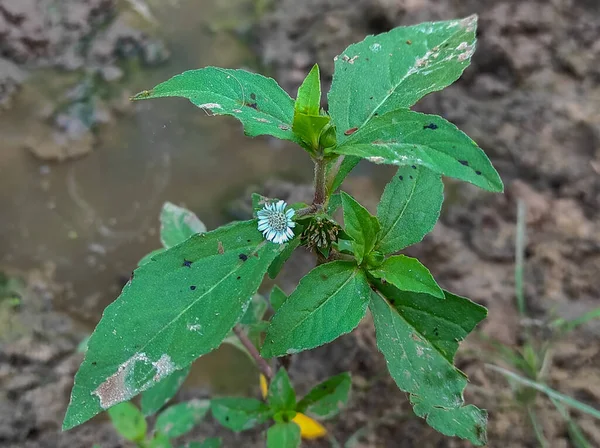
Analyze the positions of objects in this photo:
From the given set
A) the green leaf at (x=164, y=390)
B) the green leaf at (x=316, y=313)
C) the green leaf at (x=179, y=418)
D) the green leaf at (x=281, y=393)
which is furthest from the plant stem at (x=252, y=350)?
the green leaf at (x=316, y=313)

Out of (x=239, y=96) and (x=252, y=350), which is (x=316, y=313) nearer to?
(x=239, y=96)

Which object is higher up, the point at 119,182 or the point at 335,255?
the point at 335,255

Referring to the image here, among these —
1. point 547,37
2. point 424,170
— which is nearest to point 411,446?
point 424,170

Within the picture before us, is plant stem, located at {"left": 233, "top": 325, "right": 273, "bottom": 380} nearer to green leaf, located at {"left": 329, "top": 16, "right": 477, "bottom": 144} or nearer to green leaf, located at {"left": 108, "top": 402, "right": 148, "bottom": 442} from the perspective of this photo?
green leaf, located at {"left": 108, "top": 402, "right": 148, "bottom": 442}

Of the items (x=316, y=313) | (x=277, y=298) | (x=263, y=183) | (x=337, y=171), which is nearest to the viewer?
(x=316, y=313)

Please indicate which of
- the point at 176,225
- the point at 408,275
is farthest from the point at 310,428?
the point at 408,275

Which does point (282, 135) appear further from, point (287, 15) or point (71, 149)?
point (287, 15)

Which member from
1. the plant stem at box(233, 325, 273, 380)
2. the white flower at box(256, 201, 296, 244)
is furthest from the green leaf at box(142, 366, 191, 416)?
the white flower at box(256, 201, 296, 244)
